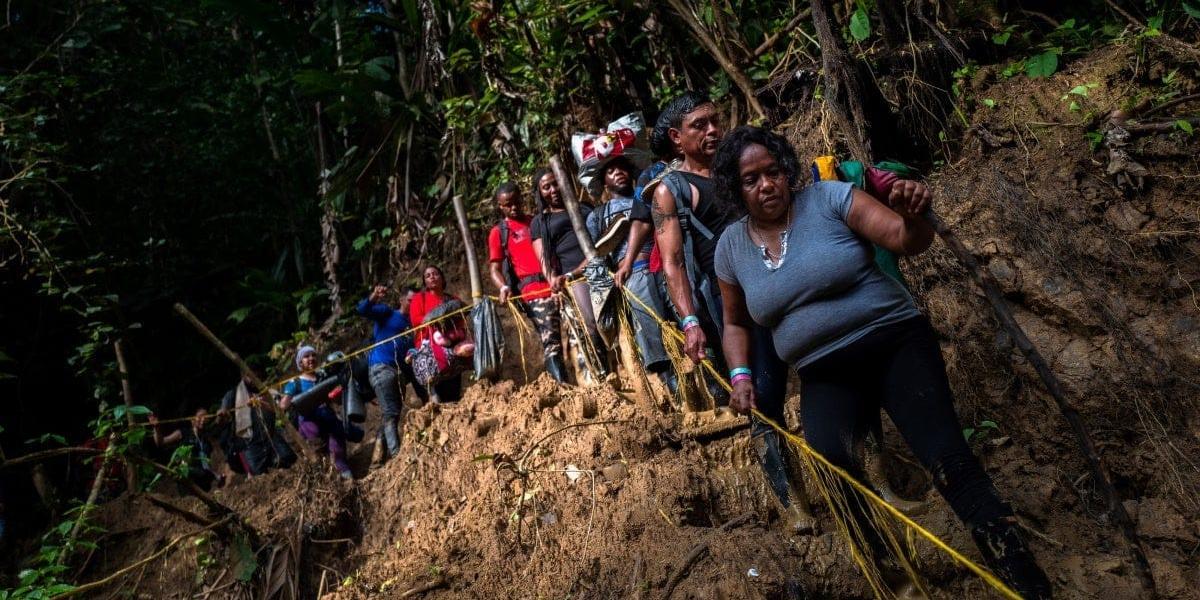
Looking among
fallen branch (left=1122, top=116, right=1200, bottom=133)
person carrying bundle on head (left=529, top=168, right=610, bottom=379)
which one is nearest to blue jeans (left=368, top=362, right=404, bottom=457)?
person carrying bundle on head (left=529, top=168, right=610, bottom=379)

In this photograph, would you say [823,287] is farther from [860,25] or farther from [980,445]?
[860,25]

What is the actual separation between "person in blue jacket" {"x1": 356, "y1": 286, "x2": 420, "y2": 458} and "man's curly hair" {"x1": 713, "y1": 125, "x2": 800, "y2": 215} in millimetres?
4257

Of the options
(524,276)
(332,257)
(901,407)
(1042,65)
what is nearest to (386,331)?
(524,276)

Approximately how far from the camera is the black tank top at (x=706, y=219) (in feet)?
12.7

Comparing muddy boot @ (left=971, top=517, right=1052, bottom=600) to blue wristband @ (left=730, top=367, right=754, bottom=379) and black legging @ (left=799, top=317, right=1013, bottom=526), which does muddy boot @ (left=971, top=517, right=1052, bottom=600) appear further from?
blue wristband @ (left=730, top=367, right=754, bottom=379)

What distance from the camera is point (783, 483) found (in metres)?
3.64

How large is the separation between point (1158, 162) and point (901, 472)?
244 centimetres

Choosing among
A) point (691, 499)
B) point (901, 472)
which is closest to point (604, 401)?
point (691, 499)

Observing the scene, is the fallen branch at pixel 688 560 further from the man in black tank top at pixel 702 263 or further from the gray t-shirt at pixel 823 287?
the gray t-shirt at pixel 823 287

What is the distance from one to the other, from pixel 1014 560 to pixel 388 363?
18.0 ft

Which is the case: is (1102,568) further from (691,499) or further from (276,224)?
(276,224)

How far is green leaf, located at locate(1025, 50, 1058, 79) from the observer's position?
17.3ft

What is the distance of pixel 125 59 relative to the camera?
467 inches

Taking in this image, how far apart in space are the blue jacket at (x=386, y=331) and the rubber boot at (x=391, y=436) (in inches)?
20.8
